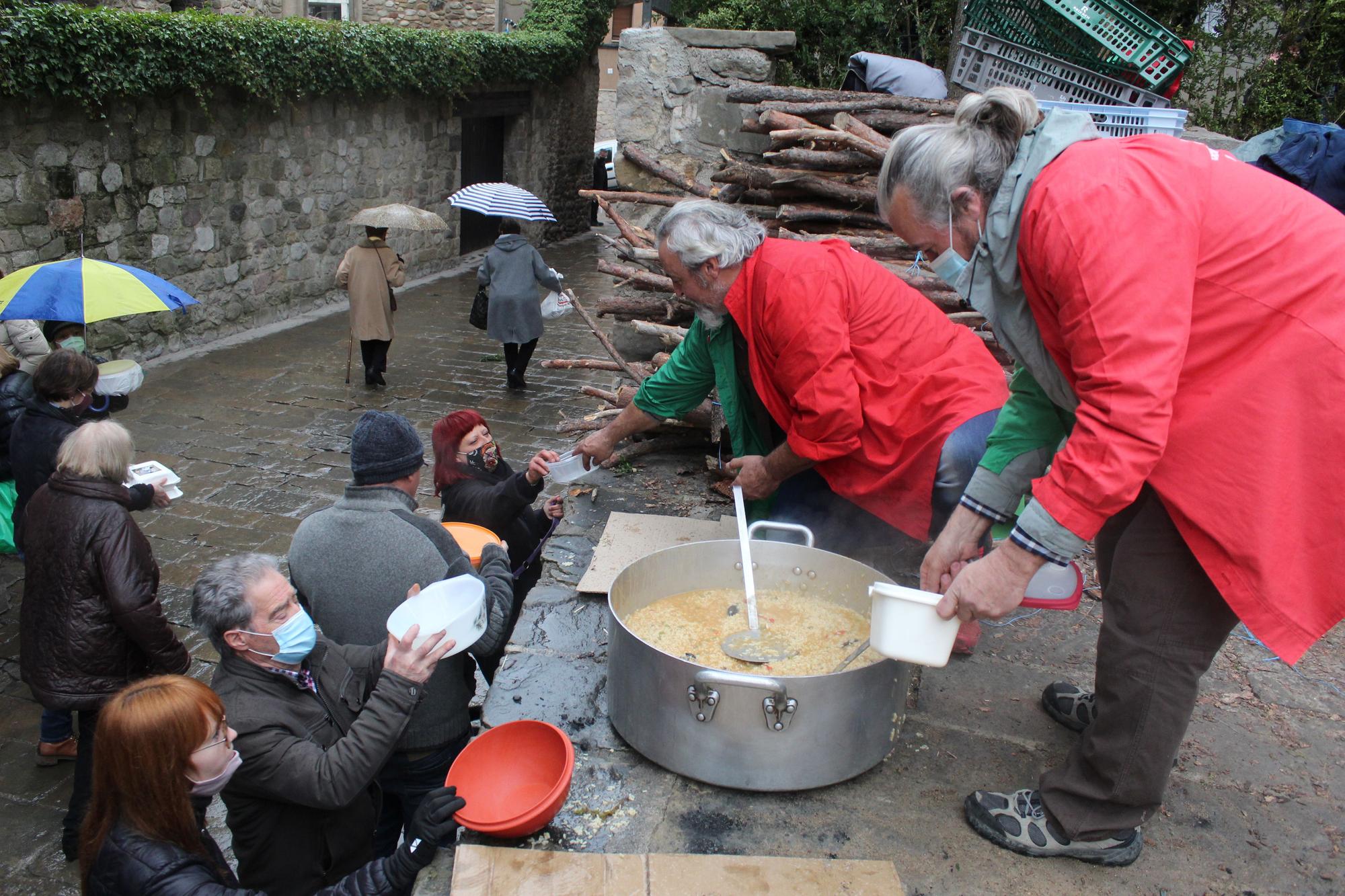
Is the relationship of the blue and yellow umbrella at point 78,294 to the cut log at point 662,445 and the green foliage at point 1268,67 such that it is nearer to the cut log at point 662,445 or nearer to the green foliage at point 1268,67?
the cut log at point 662,445

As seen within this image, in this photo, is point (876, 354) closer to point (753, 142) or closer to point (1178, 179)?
point (1178, 179)

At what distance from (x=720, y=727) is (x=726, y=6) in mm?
8352

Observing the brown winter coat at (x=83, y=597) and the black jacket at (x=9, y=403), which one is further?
the black jacket at (x=9, y=403)

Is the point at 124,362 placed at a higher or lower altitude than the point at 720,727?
lower

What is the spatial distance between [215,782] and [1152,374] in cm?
213

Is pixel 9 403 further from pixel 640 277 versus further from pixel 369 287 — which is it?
pixel 369 287

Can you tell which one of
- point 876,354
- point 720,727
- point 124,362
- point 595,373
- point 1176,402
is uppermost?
point 1176,402

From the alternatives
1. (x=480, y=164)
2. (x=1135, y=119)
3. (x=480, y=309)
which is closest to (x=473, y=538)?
(x=1135, y=119)

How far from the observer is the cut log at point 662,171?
643 cm

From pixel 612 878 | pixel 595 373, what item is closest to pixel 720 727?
pixel 612 878

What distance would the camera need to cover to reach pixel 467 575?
247 cm

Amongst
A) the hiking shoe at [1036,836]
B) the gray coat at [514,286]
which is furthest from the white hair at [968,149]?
the gray coat at [514,286]

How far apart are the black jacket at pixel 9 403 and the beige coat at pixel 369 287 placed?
4.54 meters

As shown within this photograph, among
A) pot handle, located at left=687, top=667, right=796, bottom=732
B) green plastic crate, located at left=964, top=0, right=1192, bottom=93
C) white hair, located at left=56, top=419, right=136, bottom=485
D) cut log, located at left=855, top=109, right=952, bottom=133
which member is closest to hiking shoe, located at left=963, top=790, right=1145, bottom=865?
pot handle, located at left=687, top=667, right=796, bottom=732
